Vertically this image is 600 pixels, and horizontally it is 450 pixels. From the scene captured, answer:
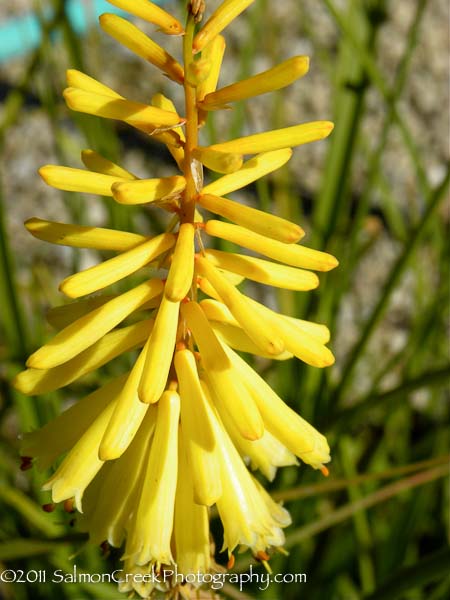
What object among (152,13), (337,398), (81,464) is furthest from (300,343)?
(337,398)

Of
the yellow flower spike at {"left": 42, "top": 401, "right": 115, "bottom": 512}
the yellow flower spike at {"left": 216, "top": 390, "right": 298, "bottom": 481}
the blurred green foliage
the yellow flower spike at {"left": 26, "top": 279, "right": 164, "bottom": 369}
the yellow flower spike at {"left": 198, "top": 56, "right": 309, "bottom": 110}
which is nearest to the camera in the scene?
the yellow flower spike at {"left": 198, "top": 56, "right": 309, "bottom": 110}

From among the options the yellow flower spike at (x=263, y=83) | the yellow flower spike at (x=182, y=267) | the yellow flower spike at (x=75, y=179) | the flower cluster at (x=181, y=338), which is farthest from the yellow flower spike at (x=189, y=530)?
the yellow flower spike at (x=263, y=83)

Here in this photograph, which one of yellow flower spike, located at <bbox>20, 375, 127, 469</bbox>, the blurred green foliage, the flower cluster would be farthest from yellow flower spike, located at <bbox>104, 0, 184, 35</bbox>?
the blurred green foliage

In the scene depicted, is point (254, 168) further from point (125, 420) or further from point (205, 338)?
point (125, 420)

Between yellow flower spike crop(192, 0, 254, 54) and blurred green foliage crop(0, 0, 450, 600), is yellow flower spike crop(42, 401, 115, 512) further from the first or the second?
yellow flower spike crop(192, 0, 254, 54)

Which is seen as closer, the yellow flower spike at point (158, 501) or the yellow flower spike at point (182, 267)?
the yellow flower spike at point (182, 267)

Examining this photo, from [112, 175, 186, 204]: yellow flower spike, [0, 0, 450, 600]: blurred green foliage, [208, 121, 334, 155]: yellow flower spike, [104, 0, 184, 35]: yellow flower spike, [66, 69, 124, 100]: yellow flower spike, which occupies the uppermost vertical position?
[104, 0, 184, 35]: yellow flower spike

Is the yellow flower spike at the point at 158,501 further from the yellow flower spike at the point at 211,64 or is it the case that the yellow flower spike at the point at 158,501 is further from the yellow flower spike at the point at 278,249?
the yellow flower spike at the point at 211,64

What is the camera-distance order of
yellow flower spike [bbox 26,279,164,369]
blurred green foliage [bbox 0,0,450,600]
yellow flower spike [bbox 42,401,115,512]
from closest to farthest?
yellow flower spike [bbox 26,279,164,369] < yellow flower spike [bbox 42,401,115,512] < blurred green foliage [bbox 0,0,450,600]
